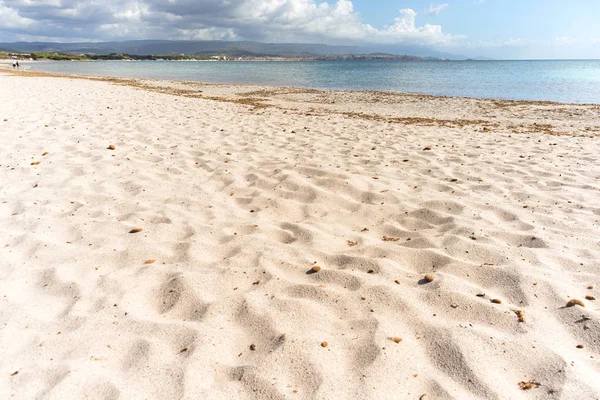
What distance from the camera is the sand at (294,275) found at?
191cm

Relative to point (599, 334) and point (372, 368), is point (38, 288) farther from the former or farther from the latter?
point (599, 334)

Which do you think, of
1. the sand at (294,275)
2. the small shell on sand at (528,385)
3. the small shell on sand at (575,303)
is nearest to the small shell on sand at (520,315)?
the sand at (294,275)

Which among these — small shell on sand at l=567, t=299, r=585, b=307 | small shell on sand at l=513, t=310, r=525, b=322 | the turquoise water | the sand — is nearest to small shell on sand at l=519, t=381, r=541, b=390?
the sand

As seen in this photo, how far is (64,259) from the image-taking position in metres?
2.95

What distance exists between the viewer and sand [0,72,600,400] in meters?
1.91

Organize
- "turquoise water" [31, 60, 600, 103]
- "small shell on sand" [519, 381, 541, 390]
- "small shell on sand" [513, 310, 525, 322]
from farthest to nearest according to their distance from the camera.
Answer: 1. "turquoise water" [31, 60, 600, 103]
2. "small shell on sand" [513, 310, 525, 322]
3. "small shell on sand" [519, 381, 541, 390]

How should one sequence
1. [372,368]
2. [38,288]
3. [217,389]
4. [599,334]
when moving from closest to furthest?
1. [217,389]
2. [372,368]
3. [599,334]
4. [38,288]

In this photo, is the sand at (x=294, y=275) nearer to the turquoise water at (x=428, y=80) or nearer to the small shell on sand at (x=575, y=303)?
the small shell on sand at (x=575, y=303)

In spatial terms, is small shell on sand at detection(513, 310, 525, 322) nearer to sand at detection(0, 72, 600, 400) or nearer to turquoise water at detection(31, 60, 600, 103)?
sand at detection(0, 72, 600, 400)

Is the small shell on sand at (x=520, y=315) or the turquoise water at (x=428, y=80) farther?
the turquoise water at (x=428, y=80)

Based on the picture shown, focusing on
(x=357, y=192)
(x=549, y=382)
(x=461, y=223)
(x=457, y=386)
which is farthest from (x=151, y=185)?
(x=549, y=382)

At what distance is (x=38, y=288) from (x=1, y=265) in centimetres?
52

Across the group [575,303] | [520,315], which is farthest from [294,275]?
[575,303]

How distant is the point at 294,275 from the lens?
2.79 metres
